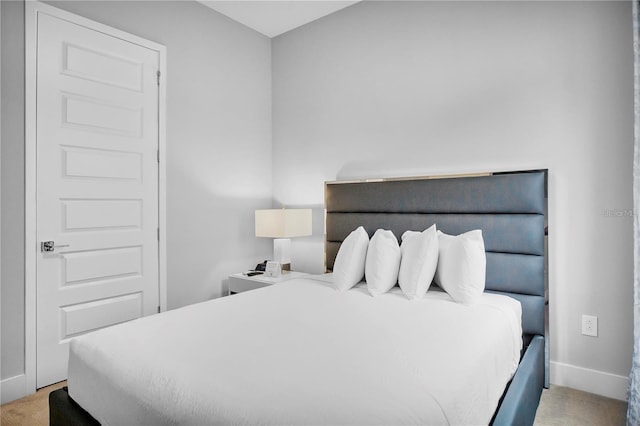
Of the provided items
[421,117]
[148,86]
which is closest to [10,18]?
[148,86]

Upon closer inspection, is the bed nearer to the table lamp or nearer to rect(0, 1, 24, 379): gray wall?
the table lamp

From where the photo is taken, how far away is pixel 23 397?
2248 millimetres

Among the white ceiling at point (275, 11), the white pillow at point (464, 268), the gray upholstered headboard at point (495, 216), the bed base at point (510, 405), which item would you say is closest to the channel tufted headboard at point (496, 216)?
the gray upholstered headboard at point (495, 216)

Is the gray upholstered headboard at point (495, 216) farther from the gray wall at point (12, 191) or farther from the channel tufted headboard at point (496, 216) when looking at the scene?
the gray wall at point (12, 191)

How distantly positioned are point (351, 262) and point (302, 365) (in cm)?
123

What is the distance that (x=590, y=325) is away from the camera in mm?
2227

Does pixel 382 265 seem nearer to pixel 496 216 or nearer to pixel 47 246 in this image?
pixel 496 216

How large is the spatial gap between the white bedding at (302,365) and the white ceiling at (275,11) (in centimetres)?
262

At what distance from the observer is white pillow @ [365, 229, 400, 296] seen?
229 cm

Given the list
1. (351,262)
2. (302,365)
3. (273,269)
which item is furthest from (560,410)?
(273,269)

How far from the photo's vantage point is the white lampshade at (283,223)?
3.16 m

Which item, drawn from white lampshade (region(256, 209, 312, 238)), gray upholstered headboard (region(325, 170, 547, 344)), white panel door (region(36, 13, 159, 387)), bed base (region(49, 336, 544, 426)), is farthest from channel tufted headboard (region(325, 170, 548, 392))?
white panel door (region(36, 13, 159, 387))

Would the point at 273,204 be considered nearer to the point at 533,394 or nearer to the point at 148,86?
the point at 148,86

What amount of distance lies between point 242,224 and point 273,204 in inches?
16.8
